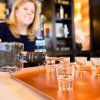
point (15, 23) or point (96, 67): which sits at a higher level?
point (15, 23)

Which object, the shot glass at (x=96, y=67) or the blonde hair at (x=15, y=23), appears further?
the blonde hair at (x=15, y=23)

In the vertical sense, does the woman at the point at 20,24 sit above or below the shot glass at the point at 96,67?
above

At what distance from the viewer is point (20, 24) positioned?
232 centimetres

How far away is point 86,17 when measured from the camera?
450 centimetres

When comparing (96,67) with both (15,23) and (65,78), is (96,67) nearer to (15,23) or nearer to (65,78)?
(65,78)

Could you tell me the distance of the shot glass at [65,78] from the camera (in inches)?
28.7

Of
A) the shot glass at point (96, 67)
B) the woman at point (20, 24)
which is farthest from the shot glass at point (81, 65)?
the woman at point (20, 24)

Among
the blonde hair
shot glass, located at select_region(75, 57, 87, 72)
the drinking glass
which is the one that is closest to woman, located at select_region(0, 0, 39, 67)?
the blonde hair

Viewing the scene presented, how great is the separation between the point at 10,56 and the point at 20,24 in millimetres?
1102

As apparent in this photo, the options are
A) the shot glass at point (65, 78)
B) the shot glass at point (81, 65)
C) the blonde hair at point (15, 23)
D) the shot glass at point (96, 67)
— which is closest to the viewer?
the shot glass at point (65, 78)

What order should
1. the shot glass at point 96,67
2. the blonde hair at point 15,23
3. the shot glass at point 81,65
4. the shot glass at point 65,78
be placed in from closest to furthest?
the shot glass at point 65,78 < the shot glass at point 96,67 < the shot glass at point 81,65 < the blonde hair at point 15,23

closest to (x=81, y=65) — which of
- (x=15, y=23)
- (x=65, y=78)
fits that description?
(x=65, y=78)

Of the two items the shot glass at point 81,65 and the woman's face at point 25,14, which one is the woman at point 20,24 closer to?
the woman's face at point 25,14

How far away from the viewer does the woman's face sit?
2.28 meters
